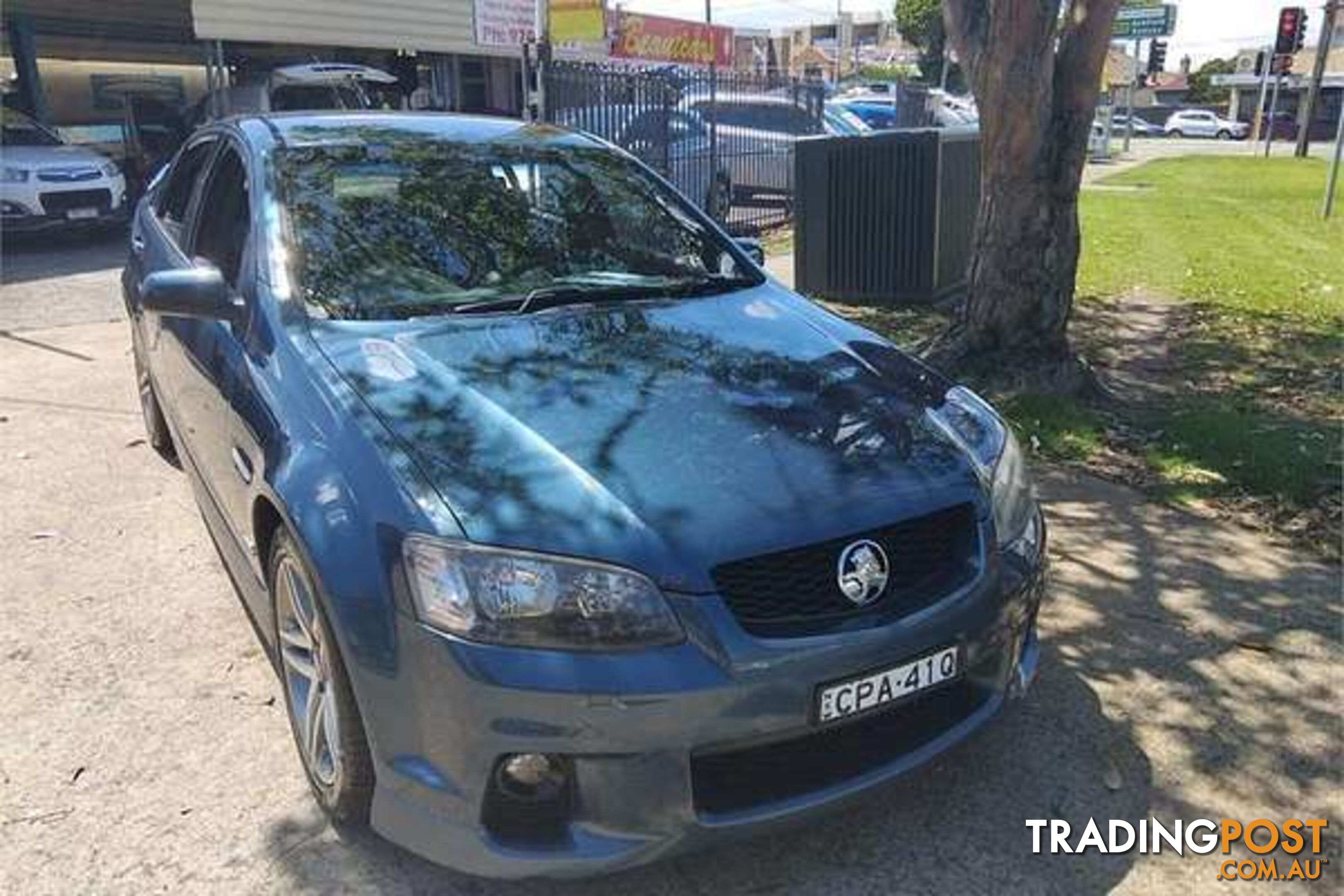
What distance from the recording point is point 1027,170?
6086mm

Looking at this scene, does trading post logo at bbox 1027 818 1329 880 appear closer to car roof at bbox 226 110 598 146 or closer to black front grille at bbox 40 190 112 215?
car roof at bbox 226 110 598 146

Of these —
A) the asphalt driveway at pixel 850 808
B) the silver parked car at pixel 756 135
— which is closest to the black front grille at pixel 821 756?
the asphalt driveway at pixel 850 808

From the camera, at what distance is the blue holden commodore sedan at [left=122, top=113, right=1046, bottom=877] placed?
228cm

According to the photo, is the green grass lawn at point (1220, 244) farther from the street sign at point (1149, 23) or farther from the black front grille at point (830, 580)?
the street sign at point (1149, 23)

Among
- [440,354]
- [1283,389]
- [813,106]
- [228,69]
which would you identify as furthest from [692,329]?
[228,69]

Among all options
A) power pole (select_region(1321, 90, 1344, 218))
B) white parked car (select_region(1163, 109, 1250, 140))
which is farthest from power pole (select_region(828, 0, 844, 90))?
power pole (select_region(1321, 90, 1344, 218))

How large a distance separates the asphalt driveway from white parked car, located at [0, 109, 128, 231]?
29.2ft

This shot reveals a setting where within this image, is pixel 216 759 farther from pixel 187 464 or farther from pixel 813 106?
pixel 813 106

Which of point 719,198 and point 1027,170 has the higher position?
point 1027,170

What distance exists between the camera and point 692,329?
3373 mm

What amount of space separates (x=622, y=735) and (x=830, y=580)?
56 centimetres

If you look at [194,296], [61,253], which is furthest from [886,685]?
[61,253]

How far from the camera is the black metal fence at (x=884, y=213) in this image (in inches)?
352

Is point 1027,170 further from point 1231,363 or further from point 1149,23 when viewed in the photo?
point 1149,23
